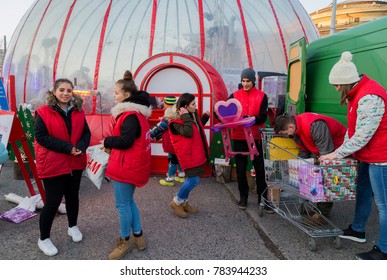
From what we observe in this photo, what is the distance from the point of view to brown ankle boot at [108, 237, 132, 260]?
10.3 feet

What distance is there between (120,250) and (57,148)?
1.20 meters

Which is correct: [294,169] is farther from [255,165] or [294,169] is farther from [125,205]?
[125,205]

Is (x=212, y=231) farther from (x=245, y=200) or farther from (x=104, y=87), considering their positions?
(x=104, y=87)

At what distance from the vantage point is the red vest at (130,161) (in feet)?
9.66

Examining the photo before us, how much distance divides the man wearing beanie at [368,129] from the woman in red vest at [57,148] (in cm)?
258

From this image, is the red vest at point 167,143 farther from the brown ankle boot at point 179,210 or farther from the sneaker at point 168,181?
the brown ankle boot at point 179,210

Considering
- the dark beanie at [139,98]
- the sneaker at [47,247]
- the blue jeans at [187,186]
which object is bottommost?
the sneaker at [47,247]

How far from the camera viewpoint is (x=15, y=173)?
609 centimetres

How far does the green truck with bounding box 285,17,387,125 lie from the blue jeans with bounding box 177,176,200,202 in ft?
7.28

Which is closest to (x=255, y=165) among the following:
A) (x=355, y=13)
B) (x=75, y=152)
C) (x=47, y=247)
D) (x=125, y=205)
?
(x=125, y=205)

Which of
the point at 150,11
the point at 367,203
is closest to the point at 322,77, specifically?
the point at 367,203

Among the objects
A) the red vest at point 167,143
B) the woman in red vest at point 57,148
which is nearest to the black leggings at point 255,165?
the red vest at point 167,143

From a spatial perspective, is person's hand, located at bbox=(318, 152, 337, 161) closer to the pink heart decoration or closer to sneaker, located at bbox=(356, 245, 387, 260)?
sneaker, located at bbox=(356, 245, 387, 260)

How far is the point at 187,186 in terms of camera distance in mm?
4082
